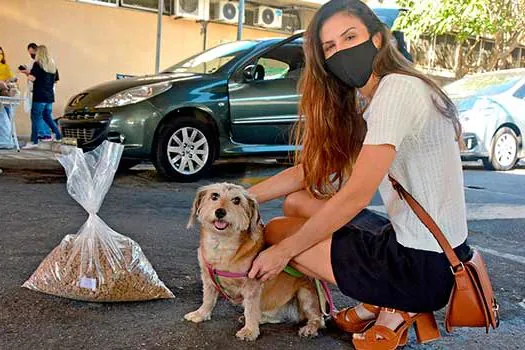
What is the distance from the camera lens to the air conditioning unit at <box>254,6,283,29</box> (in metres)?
14.4

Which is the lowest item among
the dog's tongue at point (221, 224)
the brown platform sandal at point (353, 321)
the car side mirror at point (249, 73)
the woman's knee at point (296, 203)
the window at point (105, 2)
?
the brown platform sandal at point (353, 321)

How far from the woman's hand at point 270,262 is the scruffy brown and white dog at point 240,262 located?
8cm

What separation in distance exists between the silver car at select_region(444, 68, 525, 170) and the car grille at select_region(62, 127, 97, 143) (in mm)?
6021

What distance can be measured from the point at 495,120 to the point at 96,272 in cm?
854

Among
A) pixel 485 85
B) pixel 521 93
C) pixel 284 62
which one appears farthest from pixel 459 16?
pixel 284 62

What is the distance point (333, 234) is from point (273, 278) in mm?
350

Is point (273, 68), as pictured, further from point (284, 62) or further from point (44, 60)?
point (44, 60)

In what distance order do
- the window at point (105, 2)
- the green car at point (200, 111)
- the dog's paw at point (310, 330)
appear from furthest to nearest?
the window at point (105, 2) < the green car at point (200, 111) < the dog's paw at point (310, 330)

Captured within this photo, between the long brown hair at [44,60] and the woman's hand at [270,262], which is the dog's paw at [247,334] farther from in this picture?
the long brown hair at [44,60]

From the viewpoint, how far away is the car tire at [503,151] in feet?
32.5

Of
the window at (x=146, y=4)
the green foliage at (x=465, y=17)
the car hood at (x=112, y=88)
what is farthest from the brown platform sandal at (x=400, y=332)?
the window at (x=146, y=4)

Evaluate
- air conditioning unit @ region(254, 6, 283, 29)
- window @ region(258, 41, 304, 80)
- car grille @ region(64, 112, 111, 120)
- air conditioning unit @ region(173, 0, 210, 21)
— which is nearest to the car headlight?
car grille @ region(64, 112, 111, 120)

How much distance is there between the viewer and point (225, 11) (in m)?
13.8

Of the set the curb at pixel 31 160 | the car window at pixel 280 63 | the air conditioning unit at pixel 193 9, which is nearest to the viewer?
the car window at pixel 280 63
